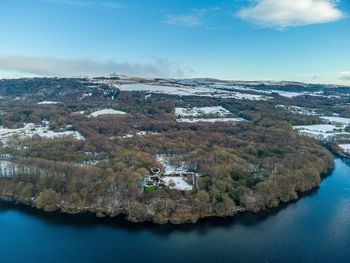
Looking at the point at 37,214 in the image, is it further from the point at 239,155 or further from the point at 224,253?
the point at 239,155

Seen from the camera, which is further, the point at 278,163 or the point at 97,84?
the point at 97,84

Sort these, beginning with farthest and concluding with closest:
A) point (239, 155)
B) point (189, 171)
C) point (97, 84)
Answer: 1. point (97, 84)
2. point (239, 155)
3. point (189, 171)

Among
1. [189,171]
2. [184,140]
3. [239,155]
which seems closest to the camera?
[189,171]

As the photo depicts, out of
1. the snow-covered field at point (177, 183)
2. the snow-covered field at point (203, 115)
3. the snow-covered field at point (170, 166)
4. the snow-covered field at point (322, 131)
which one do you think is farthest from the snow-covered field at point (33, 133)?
the snow-covered field at point (322, 131)

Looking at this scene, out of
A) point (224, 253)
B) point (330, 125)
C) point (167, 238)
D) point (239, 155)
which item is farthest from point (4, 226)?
point (330, 125)

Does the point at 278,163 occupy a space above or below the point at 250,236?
above

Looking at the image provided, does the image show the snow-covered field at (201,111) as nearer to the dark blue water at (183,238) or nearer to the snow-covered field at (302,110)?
the snow-covered field at (302,110)

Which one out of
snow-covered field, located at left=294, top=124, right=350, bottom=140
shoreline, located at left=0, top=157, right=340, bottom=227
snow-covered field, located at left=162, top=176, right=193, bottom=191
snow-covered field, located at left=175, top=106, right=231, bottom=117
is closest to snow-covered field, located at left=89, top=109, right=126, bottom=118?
snow-covered field, located at left=175, top=106, right=231, bottom=117
